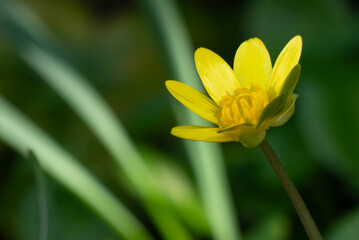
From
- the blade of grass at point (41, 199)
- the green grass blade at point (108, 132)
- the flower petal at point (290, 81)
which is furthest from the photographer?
the green grass blade at point (108, 132)

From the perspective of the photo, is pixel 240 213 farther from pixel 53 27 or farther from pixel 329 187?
pixel 53 27

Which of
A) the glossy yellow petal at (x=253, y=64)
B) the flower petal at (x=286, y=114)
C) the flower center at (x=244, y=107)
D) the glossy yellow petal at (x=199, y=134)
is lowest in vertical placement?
the flower petal at (x=286, y=114)

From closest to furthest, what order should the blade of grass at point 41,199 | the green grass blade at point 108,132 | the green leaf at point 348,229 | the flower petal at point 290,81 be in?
the flower petal at point 290,81
the blade of grass at point 41,199
the green leaf at point 348,229
the green grass blade at point 108,132

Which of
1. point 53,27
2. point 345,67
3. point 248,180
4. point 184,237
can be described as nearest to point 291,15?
point 345,67

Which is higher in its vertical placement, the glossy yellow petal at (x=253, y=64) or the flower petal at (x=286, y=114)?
the glossy yellow petal at (x=253, y=64)

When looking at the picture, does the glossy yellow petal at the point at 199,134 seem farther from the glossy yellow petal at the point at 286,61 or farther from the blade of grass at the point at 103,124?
the blade of grass at the point at 103,124

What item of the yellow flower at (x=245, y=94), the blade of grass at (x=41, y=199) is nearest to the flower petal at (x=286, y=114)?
the yellow flower at (x=245, y=94)

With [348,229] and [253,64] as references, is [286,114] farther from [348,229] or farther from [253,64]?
[348,229]

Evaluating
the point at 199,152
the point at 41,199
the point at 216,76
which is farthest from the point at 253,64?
the point at 199,152
